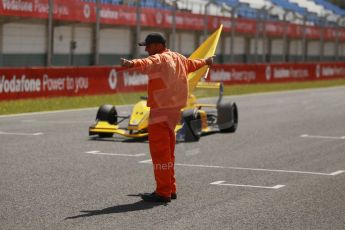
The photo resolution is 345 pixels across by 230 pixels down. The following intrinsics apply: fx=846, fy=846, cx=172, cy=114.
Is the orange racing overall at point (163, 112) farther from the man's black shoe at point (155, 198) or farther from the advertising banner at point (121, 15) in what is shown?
the advertising banner at point (121, 15)

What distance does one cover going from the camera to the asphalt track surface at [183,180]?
7191mm

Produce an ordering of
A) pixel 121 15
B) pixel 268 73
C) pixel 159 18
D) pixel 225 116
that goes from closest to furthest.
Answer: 1. pixel 225 116
2. pixel 121 15
3. pixel 268 73
4. pixel 159 18

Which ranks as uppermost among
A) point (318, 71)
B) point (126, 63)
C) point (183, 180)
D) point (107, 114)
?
point (126, 63)

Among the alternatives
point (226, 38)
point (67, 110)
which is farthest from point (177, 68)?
point (226, 38)

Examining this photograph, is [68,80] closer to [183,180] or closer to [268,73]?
[183,180]

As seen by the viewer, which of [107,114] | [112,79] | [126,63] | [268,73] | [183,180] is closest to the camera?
[126,63]

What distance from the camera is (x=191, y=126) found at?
1395cm

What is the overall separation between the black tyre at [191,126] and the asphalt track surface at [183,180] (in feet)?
0.67

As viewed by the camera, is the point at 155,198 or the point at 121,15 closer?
the point at 155,198

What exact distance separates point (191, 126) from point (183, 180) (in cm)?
431

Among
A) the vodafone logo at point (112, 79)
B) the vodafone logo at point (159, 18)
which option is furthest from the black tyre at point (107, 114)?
the vodafone logo at point (159, 18)

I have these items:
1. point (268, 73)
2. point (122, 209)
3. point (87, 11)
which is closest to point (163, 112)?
point (122, 209)

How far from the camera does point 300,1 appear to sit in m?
75.6

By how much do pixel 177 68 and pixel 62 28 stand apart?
3007 centimetres
